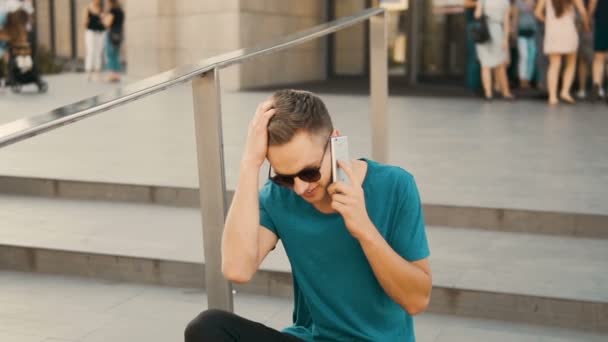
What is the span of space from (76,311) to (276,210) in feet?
7.46

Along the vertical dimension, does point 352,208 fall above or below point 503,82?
above

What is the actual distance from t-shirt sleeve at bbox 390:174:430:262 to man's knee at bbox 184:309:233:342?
53 centimetres

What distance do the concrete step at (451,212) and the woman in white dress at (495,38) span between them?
657cm

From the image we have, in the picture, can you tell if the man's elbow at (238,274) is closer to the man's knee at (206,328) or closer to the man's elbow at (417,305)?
the man's knee at (206,328)

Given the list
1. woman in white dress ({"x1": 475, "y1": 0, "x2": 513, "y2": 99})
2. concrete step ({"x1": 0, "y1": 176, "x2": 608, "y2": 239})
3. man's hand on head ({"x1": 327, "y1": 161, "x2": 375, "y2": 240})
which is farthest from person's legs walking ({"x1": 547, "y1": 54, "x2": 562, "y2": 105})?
man's hand on head ({"x1": 327, "y1": 161, "x2": 375, "y2": 240})

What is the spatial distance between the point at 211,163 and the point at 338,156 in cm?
66

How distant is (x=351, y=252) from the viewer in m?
2.37

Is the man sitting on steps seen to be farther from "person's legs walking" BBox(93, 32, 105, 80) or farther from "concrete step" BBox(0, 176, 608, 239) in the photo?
"person's legs walking" BBox(93, 32, 105, 80)

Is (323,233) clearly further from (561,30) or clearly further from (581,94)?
(581,94)

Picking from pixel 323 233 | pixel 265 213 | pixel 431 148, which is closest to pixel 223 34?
pixel 431 148

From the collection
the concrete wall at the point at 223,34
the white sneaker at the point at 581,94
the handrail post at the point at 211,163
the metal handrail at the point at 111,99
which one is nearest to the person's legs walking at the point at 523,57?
the white sneaker at the point at 581,94

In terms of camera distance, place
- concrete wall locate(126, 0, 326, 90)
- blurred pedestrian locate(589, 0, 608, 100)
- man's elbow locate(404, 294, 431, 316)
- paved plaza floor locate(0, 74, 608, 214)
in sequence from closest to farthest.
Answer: man's elbow locate(404, 294, 431, 316), paved plaza floor locate(0, 74, 608, 214), blurred pedestrian locate(589, 0, 608, 100), concrete wall locate(126, 0, 326, 90)

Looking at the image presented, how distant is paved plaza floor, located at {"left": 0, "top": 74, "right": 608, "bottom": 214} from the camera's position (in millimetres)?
5789

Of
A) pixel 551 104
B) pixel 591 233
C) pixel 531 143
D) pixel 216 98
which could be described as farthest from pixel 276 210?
pixel 551 104
